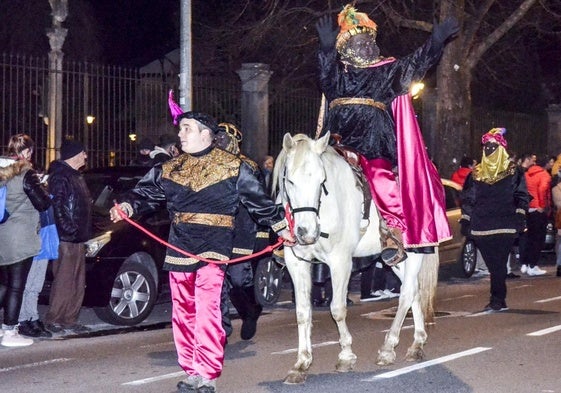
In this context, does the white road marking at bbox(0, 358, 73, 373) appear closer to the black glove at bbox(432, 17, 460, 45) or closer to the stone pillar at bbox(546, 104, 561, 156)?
the black glove at bbox(432, 17, 460, 45)

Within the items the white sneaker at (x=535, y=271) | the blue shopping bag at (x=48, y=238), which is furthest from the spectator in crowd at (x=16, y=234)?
the white sneaker at (x=535, y=271)

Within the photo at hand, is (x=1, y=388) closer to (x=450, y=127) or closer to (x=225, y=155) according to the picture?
(x=225, y=155)

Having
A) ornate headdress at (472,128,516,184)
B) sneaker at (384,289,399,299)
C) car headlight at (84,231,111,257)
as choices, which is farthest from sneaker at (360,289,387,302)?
car headlight at (84,231,111,257)

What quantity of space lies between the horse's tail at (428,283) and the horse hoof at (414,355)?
56 cm

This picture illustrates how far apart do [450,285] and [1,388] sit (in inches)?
393

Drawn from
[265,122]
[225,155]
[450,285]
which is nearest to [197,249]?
[225,155]

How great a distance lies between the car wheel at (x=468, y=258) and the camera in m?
17.7

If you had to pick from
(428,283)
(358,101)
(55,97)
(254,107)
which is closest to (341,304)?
(428,283)

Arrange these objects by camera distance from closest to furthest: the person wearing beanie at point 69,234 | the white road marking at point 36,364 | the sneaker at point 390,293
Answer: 1. the white road marking at point 36,364
2. the person wearing beanie at point 69,234
3. the sneaker at point 390,293

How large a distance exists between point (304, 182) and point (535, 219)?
11.4 meters

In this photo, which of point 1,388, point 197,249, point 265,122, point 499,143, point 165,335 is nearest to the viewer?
point 197,249

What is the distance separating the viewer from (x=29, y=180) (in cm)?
1059

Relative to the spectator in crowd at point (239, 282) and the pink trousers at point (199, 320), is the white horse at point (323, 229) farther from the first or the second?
the spectator in crowd at point (239, 282)

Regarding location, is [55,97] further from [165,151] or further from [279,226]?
[279,226]
